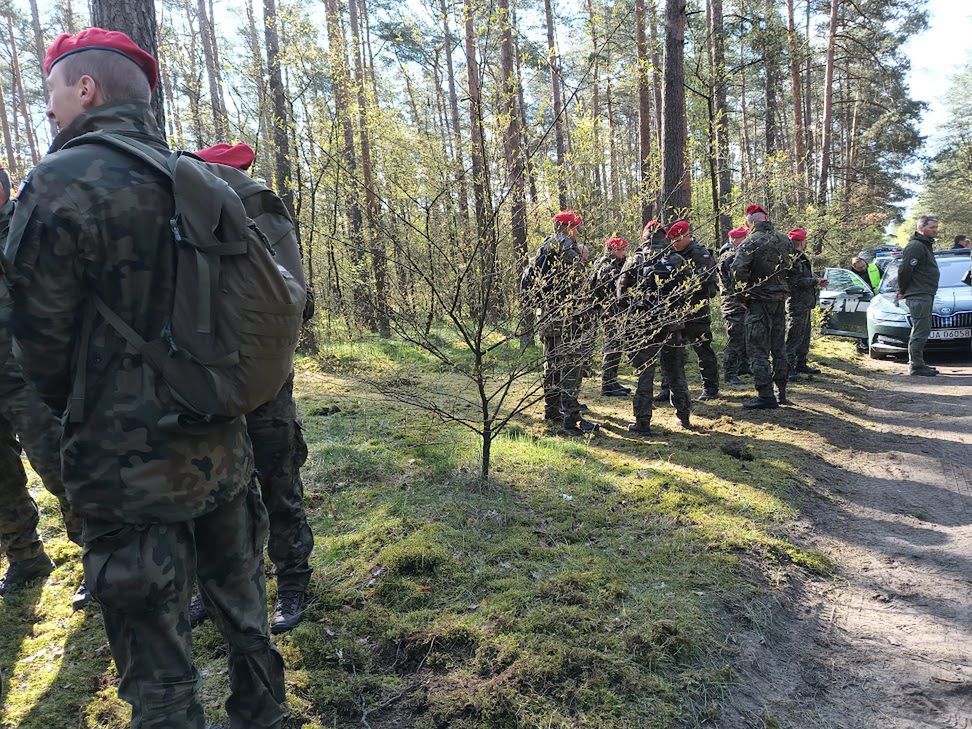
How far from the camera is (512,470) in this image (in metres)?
5.14

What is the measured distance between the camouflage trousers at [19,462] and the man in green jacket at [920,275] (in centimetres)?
1027

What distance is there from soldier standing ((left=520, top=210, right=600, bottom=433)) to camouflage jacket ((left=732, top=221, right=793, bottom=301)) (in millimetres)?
2657

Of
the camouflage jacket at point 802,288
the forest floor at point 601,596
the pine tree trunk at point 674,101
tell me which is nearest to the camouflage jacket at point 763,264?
the pine tree trunk at point 674,101

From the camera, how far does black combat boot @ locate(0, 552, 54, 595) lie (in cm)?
355

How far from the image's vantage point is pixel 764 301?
739cm

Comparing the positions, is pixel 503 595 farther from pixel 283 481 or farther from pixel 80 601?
pixel 80 601

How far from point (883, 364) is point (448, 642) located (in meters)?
10.3

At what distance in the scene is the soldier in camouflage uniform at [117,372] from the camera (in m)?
1.59

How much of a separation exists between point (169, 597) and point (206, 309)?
854 millimetres

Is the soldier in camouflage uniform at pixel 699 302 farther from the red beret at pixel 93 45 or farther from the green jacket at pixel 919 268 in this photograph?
the red beret at pixel 93 45

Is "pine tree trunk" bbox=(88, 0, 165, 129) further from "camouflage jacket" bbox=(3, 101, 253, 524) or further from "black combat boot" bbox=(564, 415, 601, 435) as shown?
"black combat boot" bbox=(564, 415, 601, 435)

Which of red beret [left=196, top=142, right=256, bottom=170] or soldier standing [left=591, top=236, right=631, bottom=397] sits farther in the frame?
soldier standing [left=591, top=236, right=631, bottom=397]

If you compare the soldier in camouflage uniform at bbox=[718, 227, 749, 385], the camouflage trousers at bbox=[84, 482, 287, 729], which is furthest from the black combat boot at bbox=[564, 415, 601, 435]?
the camouflage trousers at bbox=[84, 482, 287, 729]

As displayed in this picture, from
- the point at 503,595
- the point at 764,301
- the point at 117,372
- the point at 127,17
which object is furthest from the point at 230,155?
the point at 764,301
